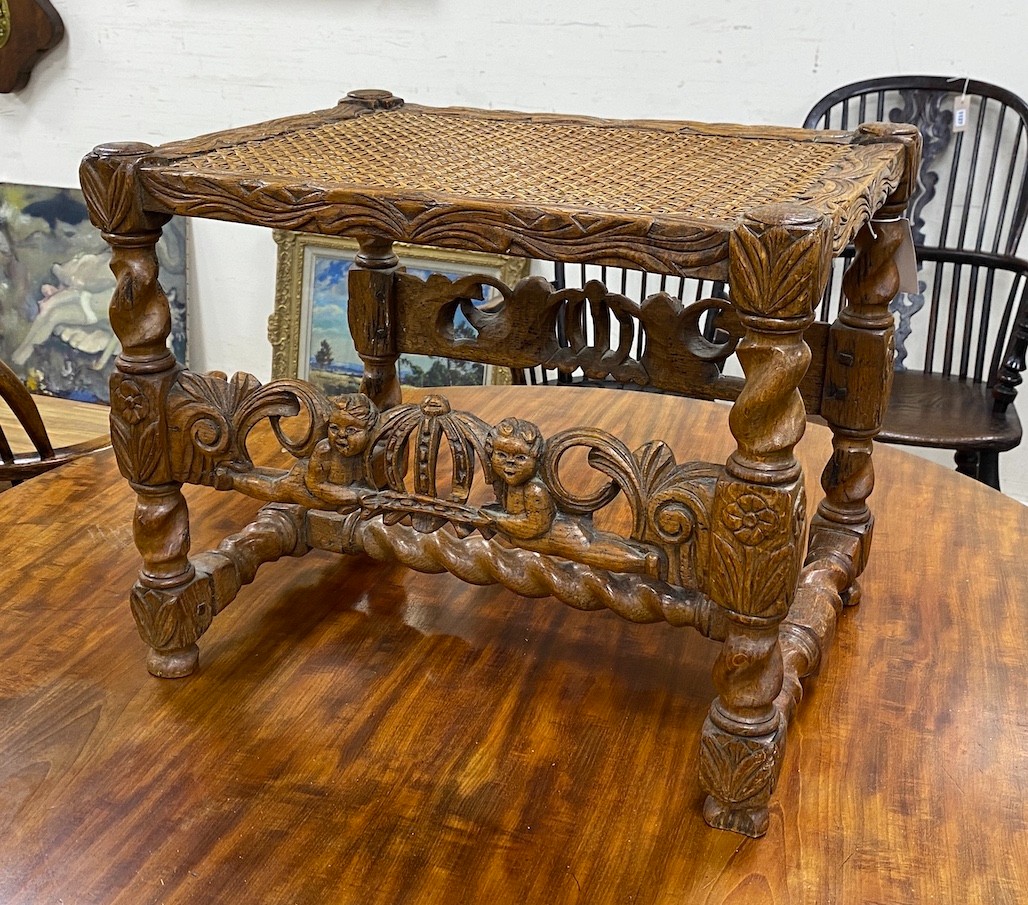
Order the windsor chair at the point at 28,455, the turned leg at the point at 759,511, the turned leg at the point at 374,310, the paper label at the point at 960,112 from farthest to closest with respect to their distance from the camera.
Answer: the paper label at the point at 960,112 → the windsor chair at the point at 28,455 → the turned leg at the point at 374,310 → the turned leg at the point at 759,511

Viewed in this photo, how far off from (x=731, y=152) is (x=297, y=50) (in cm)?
195

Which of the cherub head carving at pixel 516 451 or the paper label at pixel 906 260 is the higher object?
the paper label at pixel 906 260

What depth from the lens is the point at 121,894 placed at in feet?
2.60

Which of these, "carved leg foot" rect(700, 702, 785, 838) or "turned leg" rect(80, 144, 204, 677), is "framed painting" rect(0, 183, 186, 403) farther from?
"carved leg foot" rect(700, 702, 785, 838)

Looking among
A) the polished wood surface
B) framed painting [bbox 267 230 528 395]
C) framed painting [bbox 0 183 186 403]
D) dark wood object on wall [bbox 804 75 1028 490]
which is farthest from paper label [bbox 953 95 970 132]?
the polished wood surface

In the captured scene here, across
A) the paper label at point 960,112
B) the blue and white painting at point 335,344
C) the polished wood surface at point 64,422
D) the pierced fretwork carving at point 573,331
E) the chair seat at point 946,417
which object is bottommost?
the polished wood surface at point 64,422

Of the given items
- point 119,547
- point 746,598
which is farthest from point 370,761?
point 119,547

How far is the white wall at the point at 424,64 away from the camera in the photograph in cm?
237

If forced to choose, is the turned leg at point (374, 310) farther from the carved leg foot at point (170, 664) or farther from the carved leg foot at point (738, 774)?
the carved leg foot at point (738, 774)

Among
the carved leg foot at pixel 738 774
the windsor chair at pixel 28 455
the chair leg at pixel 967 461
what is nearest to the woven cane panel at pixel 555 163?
the carved leg foot at pixel 738 774

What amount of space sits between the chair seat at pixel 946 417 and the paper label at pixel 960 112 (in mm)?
492

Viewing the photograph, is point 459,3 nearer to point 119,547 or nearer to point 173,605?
point 119,547

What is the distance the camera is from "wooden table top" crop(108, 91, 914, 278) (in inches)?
32.2

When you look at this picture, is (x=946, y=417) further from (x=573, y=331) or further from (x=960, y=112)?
(x=573, y=331)
